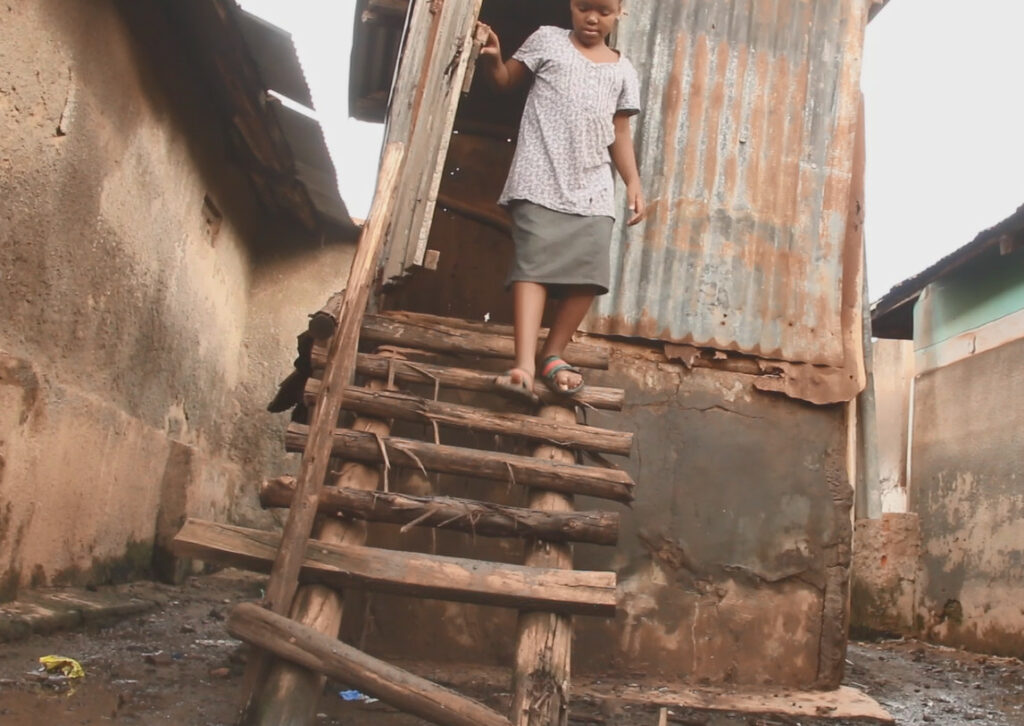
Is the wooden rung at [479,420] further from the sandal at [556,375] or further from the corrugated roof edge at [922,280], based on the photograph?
the corrugated roof edge at [922,280]

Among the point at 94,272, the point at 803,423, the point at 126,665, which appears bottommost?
the point at 126,665

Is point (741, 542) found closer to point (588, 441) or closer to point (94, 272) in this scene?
point (588, 441)

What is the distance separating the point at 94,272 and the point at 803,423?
3516 mm

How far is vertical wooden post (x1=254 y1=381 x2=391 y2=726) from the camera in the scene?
2131mm

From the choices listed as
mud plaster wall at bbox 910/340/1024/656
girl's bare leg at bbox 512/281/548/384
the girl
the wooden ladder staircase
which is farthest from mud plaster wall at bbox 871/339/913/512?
the wooden ladder staircase

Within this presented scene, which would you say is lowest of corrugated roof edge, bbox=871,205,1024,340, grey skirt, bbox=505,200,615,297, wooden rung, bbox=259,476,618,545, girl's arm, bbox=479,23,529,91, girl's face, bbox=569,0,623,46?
wooden rung, bbox=259,476,618,545

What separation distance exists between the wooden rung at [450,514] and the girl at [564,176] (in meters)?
0.55

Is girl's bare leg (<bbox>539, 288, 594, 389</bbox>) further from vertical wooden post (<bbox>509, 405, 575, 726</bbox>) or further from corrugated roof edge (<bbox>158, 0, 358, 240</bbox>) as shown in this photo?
corrugated roof edge (<bbox>158, 0, 358, 240</bbox>)

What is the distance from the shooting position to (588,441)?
296cm

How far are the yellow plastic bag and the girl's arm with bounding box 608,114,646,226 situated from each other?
2572 mm

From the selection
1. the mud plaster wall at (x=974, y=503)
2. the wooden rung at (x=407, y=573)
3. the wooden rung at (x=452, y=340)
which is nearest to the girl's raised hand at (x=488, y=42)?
the wooden rung at (x=452, y=340)

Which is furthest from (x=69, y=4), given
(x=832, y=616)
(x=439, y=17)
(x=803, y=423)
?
(x=832, y=616)

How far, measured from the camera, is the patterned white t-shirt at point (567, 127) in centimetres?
333

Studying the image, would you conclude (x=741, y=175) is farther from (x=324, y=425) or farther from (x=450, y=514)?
(x=324, y=425)
